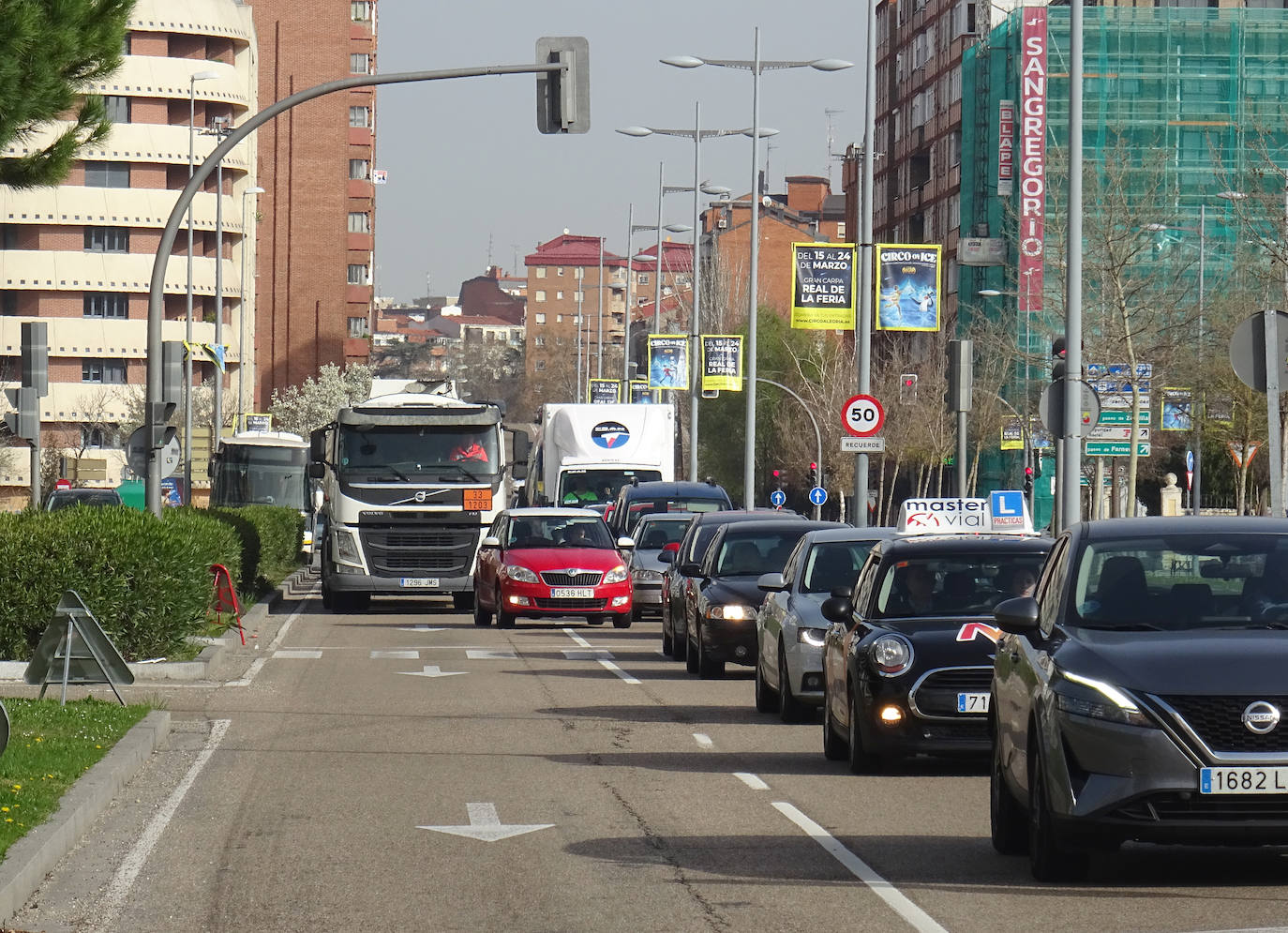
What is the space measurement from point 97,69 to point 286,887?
32.3 ft

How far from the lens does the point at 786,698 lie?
17.0 m

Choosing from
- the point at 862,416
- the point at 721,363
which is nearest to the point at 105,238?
the point at 721,363

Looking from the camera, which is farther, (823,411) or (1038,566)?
(823,411)

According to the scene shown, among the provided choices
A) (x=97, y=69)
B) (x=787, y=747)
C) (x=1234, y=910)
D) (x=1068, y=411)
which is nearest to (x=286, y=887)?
(x=1234, y=910)

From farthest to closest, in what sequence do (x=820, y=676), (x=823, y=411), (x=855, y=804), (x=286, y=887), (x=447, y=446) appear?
(x=823, y=411) → (x=447, y=446) → (x=820, y=676) → (x=855, y=804) → (x=286, y=887)

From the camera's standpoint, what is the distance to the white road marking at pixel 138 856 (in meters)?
8.63

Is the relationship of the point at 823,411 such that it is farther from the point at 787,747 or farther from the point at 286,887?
the point at 286,887

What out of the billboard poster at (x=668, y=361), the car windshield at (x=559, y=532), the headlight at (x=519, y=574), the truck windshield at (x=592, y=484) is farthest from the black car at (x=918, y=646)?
the billboard poster at (x=668, y=361)

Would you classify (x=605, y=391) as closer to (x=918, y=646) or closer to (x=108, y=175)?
(x=108, y=175)

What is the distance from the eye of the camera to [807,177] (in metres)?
165

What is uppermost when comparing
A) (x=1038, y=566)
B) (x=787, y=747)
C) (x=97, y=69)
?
(x=97, y=69)

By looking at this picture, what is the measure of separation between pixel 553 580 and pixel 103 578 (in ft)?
34.9

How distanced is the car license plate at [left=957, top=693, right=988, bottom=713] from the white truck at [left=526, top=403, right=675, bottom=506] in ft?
110

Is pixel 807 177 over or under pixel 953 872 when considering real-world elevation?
over
